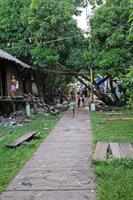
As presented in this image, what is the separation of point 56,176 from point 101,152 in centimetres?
240

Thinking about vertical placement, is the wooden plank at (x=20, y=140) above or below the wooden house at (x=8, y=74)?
below

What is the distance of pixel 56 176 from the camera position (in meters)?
7.95

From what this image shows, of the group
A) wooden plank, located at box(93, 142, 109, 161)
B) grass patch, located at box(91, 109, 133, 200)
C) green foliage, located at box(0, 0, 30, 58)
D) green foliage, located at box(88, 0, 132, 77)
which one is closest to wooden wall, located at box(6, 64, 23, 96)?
green foliage, located at box(0, 0, 30, 58)

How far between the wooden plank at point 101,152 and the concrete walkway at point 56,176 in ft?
0.61

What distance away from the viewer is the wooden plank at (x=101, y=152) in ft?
31.0

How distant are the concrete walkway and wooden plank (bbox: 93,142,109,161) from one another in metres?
0.18

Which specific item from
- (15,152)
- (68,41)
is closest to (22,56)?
(68,41)

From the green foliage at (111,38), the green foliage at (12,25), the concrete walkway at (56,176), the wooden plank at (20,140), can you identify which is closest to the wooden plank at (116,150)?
the concrete walkway at (56,176)

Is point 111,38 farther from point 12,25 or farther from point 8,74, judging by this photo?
point 12,25

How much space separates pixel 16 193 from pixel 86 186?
1193mm

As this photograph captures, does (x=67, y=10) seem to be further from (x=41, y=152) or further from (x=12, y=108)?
(x=41, y=152)

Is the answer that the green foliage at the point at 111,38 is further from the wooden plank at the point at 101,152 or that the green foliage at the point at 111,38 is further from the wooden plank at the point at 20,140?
the wooden plank at the point at 101,152

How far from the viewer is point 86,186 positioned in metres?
7.12

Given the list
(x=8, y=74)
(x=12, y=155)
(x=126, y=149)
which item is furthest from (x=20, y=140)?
(x=8, y=74)
